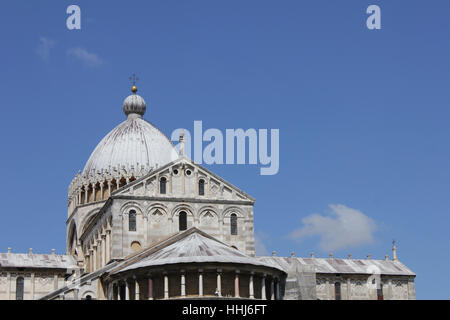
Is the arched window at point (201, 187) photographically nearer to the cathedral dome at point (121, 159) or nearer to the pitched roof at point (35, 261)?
the cathedral dome at point (121, 159)

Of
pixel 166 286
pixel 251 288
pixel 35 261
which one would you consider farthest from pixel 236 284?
pixel 35 261

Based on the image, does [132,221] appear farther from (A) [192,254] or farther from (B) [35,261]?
(B) [35,261]

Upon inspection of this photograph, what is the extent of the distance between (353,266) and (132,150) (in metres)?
20.0

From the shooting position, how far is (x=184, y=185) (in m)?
59.1

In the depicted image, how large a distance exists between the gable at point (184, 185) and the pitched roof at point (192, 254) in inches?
159

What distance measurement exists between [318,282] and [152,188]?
1812cm

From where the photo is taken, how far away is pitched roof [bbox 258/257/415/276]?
232 ft

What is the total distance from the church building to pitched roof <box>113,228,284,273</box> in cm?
9

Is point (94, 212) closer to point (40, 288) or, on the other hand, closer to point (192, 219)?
point (40, 288)

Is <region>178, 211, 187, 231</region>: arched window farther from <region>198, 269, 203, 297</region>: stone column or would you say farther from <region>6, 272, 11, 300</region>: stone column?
<region>6, 272, 11, 300</region>: stone column

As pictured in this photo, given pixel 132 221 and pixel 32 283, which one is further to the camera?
pixel 32 283

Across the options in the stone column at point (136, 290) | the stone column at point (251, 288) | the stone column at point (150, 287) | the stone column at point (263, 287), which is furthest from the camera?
the stone column at point (263, 287)

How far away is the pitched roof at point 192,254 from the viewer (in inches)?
1959

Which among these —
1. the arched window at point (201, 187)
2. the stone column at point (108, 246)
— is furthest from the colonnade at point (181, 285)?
the arched window at point (201, 187)
